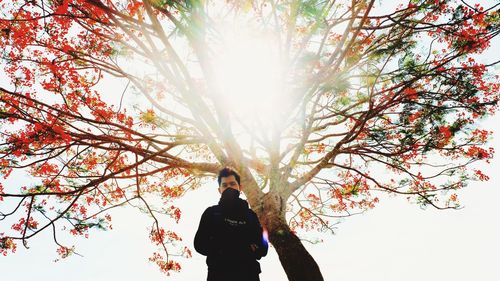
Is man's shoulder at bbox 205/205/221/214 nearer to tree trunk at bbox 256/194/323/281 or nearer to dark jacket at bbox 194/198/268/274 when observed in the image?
dark jacket at bbox 194/198/268/274

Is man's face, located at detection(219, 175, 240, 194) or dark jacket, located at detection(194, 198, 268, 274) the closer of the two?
dark jacket, located at detection(194, 198, 268, 274)

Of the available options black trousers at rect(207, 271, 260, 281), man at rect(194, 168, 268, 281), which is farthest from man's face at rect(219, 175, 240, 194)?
black trousers at rect(207, 271, 260, 281)

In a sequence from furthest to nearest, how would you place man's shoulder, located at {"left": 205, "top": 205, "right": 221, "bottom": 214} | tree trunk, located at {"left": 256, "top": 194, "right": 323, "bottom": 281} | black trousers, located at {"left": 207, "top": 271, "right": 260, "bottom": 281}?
tree trunk, located at {"left": 256, "top": 194, "right": 323, "bottom": 281} < man's shoulder, located at {"left": 205, "top": 205, "right": 221, "bottom": 214} < black trousers, located at {"left": 207, "top": 271, "right": 260, "bottom": 281}

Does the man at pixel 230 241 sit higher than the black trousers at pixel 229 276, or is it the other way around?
the man at pixel 230 241

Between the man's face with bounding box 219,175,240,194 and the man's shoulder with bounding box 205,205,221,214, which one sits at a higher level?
the man's face with bounding box 219,175,240,194

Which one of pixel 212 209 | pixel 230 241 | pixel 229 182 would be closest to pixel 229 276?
pixel 230 241

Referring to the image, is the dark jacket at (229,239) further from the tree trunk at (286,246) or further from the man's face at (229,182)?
the tree trunk at (286,246)

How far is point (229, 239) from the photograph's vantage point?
203cm

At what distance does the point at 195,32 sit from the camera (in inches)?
99.6

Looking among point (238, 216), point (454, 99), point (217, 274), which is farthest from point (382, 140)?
point (217, 274)

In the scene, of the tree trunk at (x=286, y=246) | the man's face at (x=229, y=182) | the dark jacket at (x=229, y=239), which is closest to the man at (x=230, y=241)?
the dark jacket at (x=229, y=239)

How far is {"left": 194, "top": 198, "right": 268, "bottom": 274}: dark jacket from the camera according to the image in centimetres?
194

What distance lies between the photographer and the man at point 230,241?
1926mm

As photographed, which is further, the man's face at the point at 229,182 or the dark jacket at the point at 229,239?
the man's face at the point at 229,182
